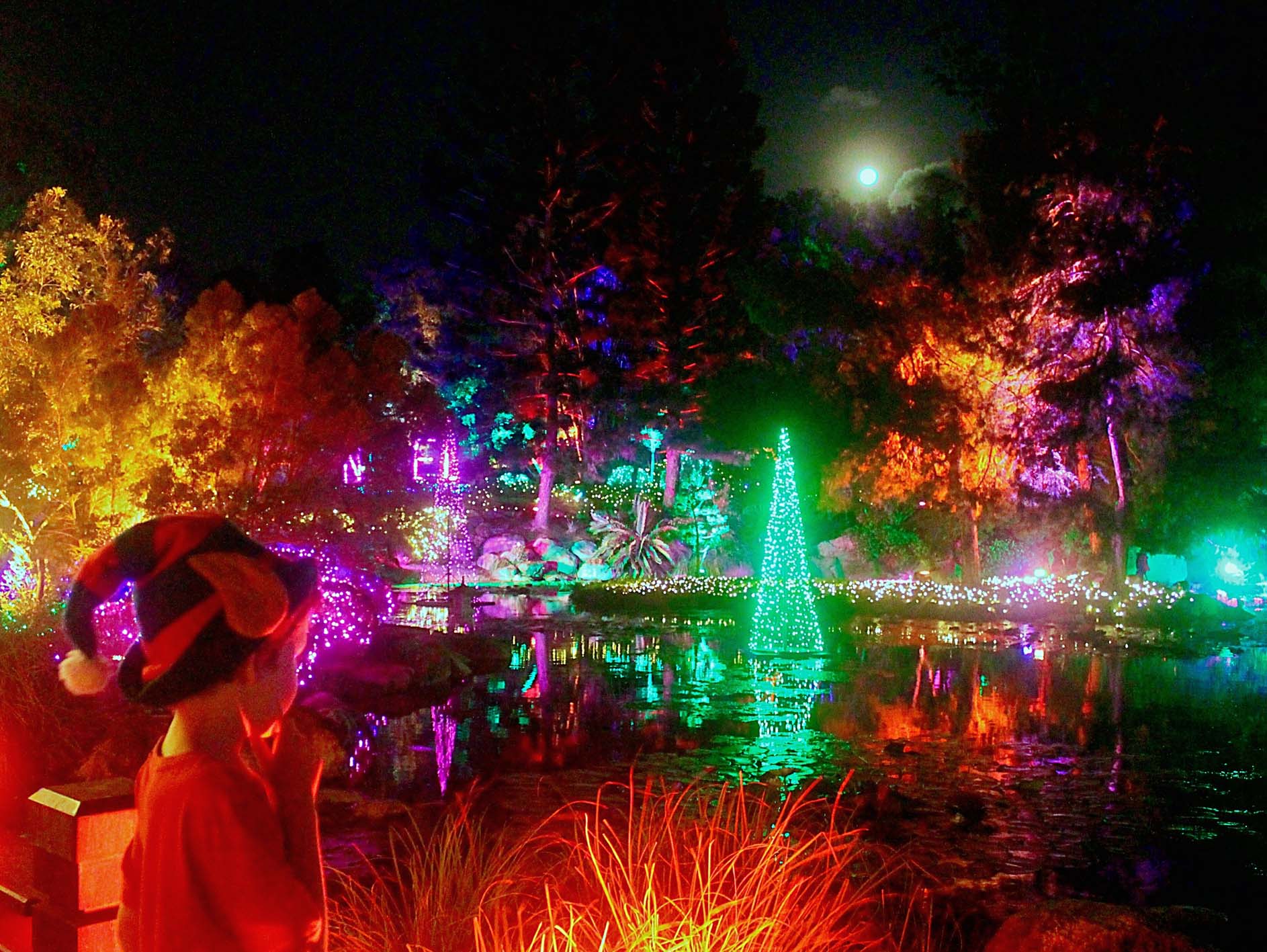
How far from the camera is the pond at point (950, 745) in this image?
7301mm

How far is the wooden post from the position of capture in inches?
134

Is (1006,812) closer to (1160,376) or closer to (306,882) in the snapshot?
(306,882)

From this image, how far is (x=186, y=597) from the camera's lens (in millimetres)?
2355

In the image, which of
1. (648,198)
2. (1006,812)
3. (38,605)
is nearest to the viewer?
(1006,812)

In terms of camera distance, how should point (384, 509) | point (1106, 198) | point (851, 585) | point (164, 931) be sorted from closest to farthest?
1. point (164, 931)
2. point (384, 509)
3. point (1106, 198)
4. point (851, 585)

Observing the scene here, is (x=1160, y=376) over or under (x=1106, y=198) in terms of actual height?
under

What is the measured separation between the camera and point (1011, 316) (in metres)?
26.8

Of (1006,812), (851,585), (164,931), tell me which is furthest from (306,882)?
(851,585)

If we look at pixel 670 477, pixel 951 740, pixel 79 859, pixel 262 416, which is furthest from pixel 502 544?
pixel 79 859

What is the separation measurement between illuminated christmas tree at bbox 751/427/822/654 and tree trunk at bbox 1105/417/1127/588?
308 inches

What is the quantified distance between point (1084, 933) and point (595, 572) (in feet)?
103

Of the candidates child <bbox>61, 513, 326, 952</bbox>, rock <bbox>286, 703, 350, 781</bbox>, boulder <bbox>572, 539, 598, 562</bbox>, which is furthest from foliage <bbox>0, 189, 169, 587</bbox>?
boulder <bbox>572, 539, 598, 562</bbox>

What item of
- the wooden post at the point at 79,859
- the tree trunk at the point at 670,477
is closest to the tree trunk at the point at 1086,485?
the tree trunk at the point at 670,477

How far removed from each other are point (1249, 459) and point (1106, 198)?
7472mm
